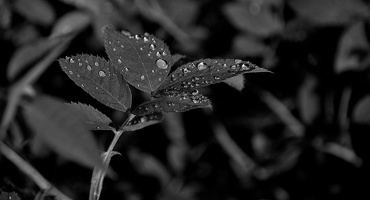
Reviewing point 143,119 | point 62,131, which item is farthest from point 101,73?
point 62,131

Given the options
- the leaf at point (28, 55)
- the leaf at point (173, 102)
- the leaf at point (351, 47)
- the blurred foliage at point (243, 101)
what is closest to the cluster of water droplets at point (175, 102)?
the leaf at point (173, 102)

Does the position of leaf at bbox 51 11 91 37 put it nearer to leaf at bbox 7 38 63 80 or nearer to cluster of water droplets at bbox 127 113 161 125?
leaf at bbox 7 38 63 80

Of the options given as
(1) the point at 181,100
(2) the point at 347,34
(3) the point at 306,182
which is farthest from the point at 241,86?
(3) the point at 306,182

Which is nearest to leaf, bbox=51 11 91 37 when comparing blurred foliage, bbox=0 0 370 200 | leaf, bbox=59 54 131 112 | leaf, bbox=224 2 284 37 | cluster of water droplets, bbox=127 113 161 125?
blurred foliage, bbox=0 0 370 200

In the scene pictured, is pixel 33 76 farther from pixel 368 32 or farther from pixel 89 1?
pixel 368 32

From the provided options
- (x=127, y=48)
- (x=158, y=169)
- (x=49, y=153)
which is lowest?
(x=49, y=153)

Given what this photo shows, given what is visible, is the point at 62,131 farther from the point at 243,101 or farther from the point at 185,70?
the point at 243,101
